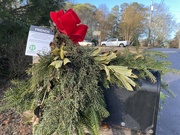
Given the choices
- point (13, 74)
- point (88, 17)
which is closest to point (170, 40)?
point (88, 17)

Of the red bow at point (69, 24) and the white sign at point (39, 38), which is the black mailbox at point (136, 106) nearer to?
the red bow at point (69, 24)

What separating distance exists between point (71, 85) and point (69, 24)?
1.14 feet

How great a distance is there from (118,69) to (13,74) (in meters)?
3.37

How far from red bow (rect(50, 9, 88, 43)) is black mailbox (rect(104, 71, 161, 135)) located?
14.9 inches

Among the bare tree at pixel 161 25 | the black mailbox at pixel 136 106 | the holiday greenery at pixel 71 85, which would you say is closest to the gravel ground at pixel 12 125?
the holiday greenery at pixel 71 85

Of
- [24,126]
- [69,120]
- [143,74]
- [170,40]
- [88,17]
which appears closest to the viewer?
[69,120]

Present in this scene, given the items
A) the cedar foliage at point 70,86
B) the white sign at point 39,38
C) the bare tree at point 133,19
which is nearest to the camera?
the cedar foliage at point 70,86

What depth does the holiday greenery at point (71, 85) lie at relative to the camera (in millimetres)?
903

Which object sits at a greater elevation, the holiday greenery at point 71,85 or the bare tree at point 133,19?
the bare tree at point 133,19

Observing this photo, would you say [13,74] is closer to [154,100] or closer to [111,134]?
[111,134]

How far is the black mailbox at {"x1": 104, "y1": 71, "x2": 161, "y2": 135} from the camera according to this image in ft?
3.15

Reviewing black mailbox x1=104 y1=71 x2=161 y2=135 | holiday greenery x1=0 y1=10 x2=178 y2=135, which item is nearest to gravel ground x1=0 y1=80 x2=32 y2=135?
holiday greenery x1=0 y1=10 x2=178 y2=135

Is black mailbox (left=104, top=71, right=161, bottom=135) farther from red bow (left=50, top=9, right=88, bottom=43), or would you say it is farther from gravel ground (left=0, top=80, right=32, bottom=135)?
gravel ground (left=0, top=80, right=32, bottom=135)

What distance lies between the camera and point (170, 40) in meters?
33.3
